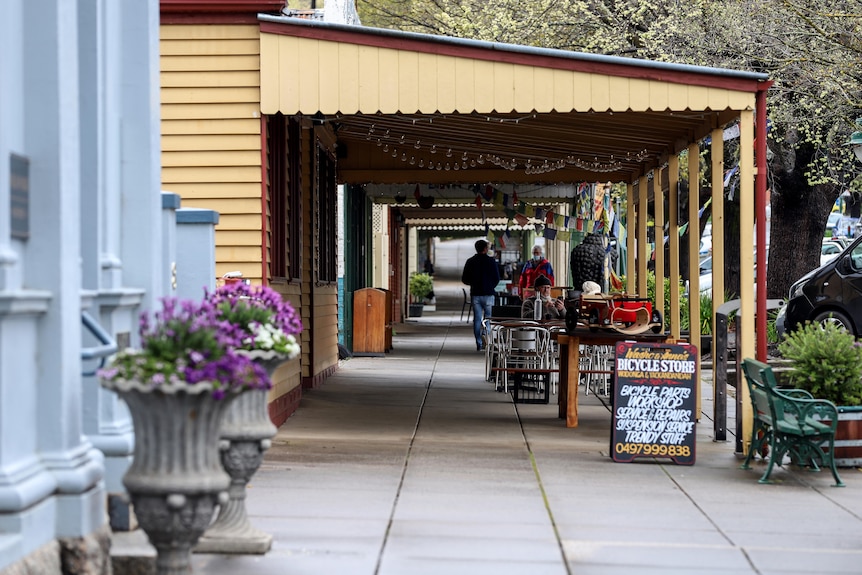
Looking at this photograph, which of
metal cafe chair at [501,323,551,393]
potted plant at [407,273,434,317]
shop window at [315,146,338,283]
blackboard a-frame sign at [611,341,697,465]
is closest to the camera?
blackboard a-frame sign at [611,341,697,465]

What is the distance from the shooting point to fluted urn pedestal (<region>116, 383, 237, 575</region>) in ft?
15.7

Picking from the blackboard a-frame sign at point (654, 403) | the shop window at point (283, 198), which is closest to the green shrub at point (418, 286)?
the shop window at point (283, 198)

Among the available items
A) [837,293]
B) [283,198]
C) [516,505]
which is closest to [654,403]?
[516,505]

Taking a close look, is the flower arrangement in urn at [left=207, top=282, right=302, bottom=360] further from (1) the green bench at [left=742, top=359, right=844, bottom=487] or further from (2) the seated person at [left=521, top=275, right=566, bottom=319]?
(2) the seated person at [left=521, top=275, right=566, bottom=319]

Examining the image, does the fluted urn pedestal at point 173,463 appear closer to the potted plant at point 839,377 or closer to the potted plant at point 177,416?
the potted plant at point 177,416

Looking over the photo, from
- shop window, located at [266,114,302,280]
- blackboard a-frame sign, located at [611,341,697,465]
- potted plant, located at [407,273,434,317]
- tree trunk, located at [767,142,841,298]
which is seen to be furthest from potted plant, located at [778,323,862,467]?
potted plant, located at [407,273,434,317]

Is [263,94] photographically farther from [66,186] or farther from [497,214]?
[497,214]

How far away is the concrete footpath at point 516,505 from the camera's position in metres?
6.51

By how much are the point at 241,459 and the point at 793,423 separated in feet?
15.5

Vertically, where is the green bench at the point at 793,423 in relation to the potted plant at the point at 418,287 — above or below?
below

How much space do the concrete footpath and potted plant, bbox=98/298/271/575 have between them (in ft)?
4.47

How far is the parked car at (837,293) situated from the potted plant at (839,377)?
8780 mm

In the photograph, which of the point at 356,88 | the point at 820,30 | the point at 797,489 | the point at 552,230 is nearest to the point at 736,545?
the point at 797,489

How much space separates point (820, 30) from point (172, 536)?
13380 mm
